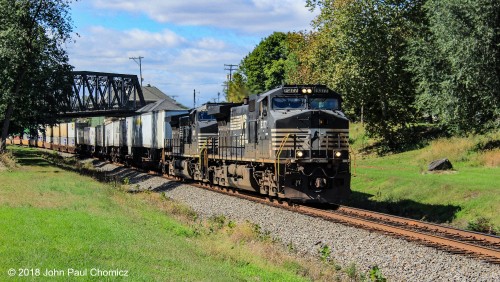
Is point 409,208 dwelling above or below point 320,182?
below

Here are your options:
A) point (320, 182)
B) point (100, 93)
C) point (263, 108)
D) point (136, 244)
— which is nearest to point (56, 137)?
point (100, 93)

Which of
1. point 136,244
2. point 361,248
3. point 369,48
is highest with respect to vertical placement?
point 369,48

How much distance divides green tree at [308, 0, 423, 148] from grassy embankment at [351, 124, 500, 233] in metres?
7.35

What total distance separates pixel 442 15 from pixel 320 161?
15653 millimetres

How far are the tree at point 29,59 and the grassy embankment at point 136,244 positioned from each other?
19709 mm

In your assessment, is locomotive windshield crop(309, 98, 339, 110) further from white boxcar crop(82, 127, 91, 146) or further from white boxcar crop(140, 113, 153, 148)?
white boxcar crop(82, 127, 91, 146)

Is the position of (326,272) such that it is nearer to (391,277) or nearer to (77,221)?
(391,277)

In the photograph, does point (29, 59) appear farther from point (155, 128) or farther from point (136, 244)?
point (136, 244)

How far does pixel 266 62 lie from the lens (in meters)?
108

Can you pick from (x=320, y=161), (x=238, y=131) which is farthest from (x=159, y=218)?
(x=238, y=131)

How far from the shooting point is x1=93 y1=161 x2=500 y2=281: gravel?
38.8 feet

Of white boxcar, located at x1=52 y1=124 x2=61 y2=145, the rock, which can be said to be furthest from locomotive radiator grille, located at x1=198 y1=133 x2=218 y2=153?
white boxcar, located at x1=52 y1=124 x2=61 y2=145

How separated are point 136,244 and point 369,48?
33.1m

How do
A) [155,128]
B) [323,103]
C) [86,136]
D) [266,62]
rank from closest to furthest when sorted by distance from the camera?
[323,103] → [155,128] → [86,136] → [266,62]
